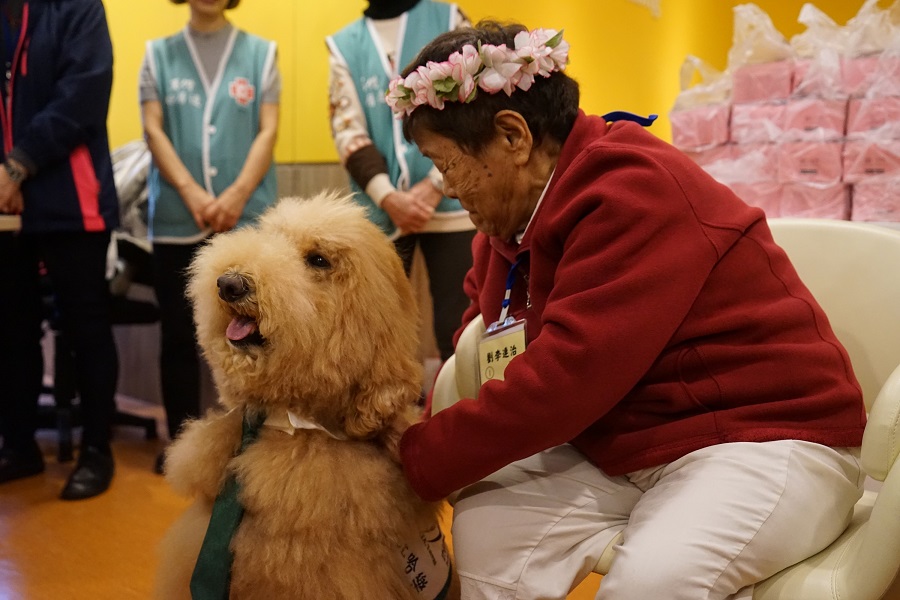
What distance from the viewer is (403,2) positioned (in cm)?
226

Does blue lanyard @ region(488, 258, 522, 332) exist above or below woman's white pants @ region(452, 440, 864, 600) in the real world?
above

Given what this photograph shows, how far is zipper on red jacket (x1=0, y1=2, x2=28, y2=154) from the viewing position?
2.12 meters

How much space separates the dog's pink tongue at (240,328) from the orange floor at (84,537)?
0.90 m

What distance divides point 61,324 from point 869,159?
7.34 ft

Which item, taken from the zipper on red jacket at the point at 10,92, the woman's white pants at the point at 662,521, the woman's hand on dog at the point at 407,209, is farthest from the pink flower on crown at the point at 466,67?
the zipper on red jacket at the point at 10,92

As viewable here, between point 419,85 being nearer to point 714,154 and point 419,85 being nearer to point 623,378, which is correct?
point 623,378

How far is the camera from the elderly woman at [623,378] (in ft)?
3.08

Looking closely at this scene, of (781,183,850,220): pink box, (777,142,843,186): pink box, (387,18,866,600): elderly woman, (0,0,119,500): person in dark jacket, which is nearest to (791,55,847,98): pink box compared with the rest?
(777,142,843,186): pink box

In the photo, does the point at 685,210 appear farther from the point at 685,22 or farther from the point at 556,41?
the point at 685,22

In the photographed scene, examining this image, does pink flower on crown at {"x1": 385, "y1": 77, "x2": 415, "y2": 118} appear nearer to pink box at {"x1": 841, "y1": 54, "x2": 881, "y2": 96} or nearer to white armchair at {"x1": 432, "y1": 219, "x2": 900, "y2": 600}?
white armchair at {"x1": 432, "y1": 219, "x2": 900, "y2": 600}

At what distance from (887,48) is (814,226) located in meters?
0.90

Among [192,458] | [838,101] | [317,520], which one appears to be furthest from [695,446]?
[838,101]

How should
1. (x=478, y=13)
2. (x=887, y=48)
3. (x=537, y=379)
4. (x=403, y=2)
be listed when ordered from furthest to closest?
1. (x=478, y=13)
2. (x=403, y=2)
3. (x=887, y=48)
4. (x=537, y=379)

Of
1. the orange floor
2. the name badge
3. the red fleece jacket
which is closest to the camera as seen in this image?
the red fleece jacket
